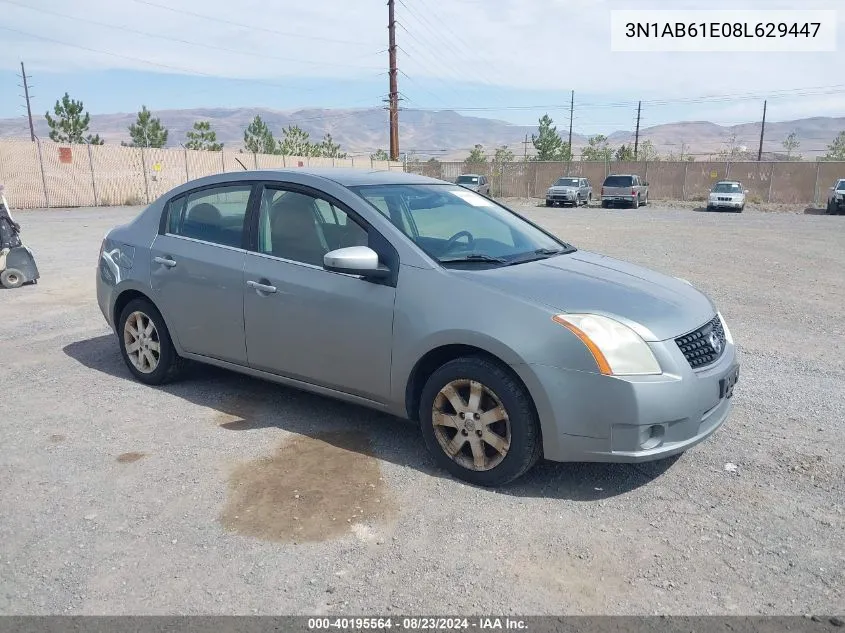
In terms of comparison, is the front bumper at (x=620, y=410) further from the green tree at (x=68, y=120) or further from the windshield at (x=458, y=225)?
the green tree at (x=68, y=120)

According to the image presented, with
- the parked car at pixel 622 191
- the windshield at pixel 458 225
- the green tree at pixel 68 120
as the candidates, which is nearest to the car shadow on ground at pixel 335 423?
the windshield at pixel 458 225

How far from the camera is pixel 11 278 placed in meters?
9.42

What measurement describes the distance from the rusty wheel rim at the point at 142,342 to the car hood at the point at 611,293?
8.93ft

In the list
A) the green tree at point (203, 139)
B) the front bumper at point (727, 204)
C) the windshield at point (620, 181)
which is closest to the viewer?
the front bumper at point (727, 204)

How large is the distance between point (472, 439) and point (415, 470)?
47 cm

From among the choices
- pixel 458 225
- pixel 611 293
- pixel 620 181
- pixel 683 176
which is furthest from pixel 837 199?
pixel 611 293

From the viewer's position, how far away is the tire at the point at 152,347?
207 inches

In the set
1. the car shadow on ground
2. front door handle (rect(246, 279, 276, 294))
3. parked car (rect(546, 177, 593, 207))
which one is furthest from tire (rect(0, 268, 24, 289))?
parked car (rect(546, 177, 593, 207))

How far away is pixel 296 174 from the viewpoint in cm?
468

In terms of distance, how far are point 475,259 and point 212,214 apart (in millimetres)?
2066

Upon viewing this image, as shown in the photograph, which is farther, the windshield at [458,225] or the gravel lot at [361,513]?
the windshield at [458,225]

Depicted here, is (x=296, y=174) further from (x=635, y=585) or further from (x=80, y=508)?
(x=635, y=585)

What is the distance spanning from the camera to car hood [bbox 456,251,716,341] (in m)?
3.59

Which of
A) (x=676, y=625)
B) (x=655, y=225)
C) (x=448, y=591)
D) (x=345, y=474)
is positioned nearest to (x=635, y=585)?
(x=676, y=625)
